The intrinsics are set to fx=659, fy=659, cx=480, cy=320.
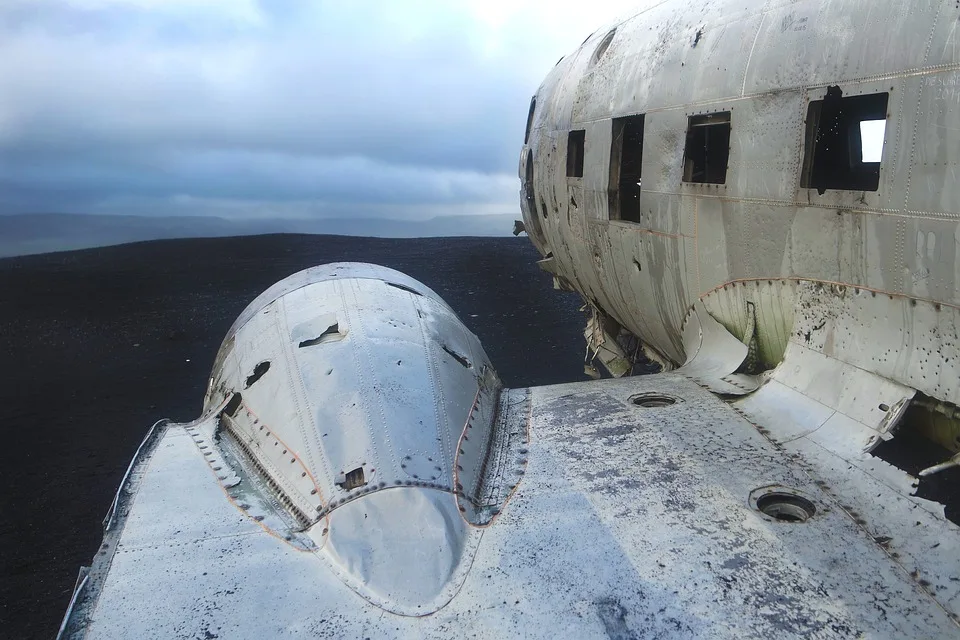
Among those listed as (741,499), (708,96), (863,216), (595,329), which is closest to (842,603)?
(741,499)

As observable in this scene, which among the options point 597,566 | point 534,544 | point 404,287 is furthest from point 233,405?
point 597,566

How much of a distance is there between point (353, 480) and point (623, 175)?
4676mm

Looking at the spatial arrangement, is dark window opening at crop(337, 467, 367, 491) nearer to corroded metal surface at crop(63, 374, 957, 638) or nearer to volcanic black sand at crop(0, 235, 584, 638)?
corroded metal surface at crop(63, 374, 957, 638)

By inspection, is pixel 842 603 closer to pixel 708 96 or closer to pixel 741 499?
pixel 741 499

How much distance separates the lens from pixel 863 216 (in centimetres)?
371

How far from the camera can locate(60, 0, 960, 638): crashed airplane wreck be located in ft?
9.26

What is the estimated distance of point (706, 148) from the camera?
18.8ft

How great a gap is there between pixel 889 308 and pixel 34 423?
1247 cm

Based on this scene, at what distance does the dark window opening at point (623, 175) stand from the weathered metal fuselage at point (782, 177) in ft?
0.06

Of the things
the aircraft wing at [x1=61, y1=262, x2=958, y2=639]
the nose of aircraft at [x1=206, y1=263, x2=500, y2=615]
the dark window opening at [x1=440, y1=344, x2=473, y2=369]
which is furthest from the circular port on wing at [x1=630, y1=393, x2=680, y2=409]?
the dark window opening at [x1=440, y1=344, x2=473, y2=369]

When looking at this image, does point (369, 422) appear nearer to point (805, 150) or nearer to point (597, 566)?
point (597, 566)

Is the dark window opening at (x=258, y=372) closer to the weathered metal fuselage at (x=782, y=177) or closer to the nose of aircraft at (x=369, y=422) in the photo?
the nose of aircraft at (x=369, y=422)

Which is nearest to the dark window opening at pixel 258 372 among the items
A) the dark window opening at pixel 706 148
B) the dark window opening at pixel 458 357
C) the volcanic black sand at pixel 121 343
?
the dark window opening at pixel 458 357

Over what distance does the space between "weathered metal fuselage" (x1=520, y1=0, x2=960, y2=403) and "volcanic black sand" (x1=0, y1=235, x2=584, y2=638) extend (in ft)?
22.4
